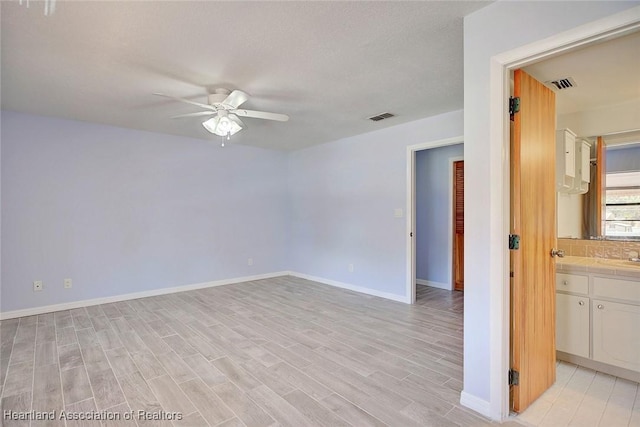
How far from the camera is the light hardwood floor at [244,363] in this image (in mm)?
1884

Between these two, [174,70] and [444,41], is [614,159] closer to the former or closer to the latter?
[444,41]

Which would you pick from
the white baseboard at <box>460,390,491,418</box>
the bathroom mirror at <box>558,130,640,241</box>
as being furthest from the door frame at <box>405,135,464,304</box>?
the white baseboard at <box>460,390,491,418</box>

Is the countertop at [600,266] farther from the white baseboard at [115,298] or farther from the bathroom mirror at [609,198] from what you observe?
the white baseboard at [115,298]

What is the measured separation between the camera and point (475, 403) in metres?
1.86

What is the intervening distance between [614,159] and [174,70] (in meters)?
3.83

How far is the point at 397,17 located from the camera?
1867 mm

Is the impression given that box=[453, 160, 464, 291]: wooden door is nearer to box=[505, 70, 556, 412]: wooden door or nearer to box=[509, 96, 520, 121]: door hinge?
box=[505, 70, 556, 412]: wooden door

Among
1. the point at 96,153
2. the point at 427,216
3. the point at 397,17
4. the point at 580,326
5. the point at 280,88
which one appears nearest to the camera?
the point at 397,17

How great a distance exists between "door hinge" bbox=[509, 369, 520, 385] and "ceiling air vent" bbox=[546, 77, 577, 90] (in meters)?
2.08

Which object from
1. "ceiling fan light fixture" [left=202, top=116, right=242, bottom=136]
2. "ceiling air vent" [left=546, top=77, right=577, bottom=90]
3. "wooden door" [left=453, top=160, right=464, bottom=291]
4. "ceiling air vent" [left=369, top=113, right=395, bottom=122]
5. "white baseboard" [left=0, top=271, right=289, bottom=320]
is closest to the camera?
"ceiling air vent" [left=546, top=77, right=577, bottom=90]

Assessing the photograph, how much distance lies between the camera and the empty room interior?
5.90 feet

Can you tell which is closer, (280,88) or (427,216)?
(280,88)

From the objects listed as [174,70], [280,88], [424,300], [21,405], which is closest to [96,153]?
[174,70]

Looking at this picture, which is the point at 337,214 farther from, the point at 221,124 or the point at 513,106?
the point at 513,106
